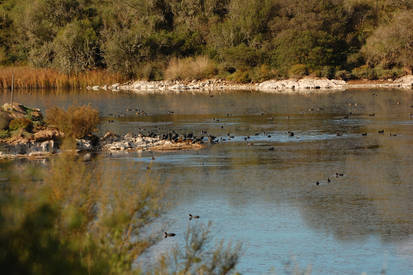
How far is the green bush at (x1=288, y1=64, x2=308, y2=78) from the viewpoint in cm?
6869

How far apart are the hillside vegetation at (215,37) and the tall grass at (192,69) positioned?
10 centimetres

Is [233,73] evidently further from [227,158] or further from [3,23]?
[227,158]

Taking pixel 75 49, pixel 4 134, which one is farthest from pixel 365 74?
pixel 4 134

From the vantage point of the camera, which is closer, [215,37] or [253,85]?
[253,85]

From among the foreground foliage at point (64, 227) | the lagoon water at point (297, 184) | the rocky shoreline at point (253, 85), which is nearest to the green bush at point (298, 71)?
the rocky shoreline at point (253, 85)

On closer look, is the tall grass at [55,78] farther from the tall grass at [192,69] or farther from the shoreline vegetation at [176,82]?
the tall grass at [192,69]

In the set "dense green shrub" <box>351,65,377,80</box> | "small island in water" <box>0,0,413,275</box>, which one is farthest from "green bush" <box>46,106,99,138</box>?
"dense green shrub" <box>351,65,377,80</box>

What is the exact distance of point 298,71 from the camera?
226ft

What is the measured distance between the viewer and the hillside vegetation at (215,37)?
229ft

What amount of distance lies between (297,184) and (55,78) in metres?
61.8

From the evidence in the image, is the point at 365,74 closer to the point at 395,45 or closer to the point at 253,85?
the point at 395,45

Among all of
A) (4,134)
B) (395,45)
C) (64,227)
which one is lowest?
(4,134)

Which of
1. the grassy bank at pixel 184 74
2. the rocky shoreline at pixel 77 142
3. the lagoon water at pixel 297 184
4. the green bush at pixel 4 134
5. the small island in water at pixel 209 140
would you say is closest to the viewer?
the small island in water at pixel 209 140

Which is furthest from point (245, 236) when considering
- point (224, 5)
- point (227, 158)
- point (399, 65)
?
point (224, 5)
